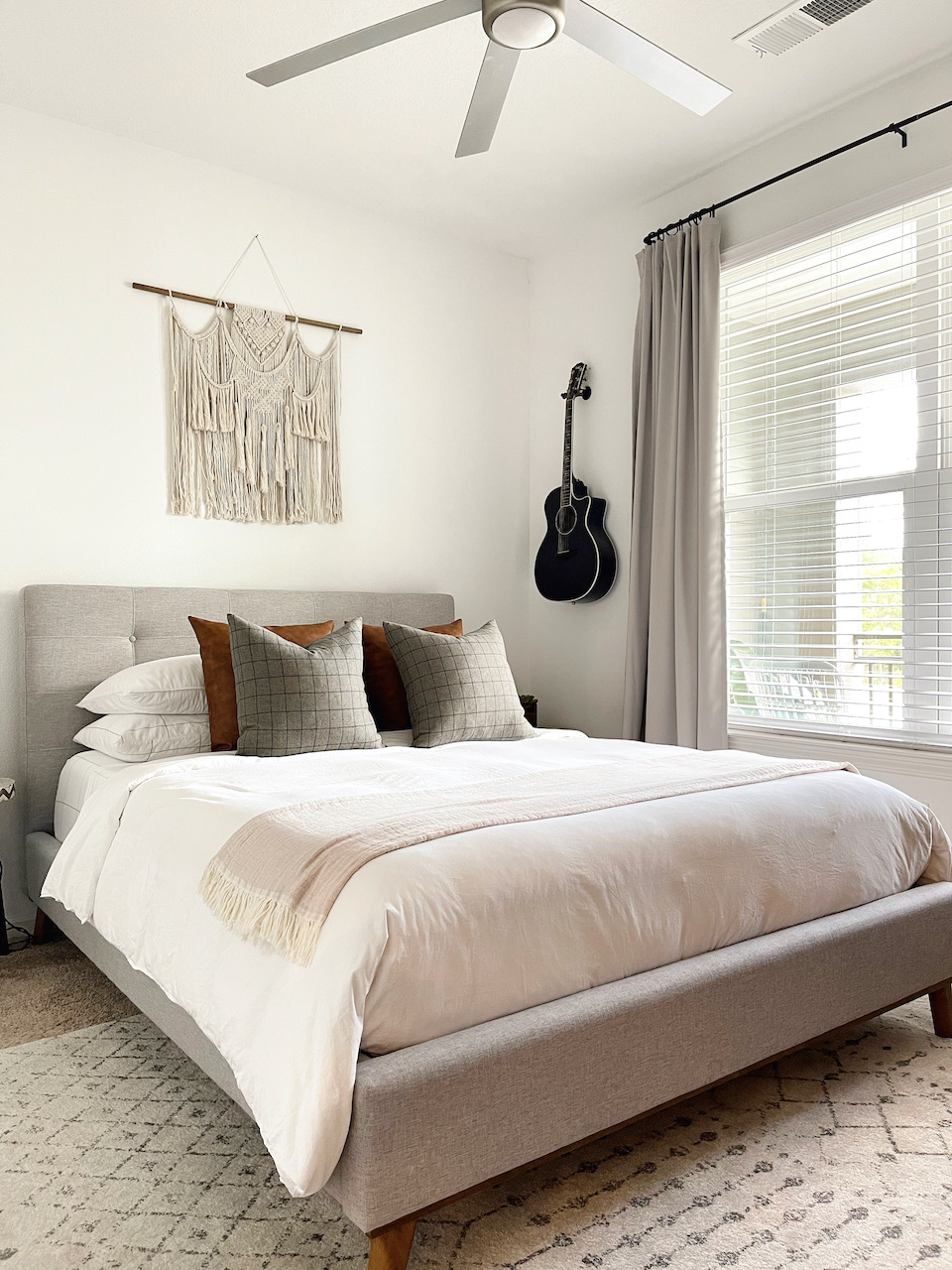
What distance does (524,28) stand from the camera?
1903 mm

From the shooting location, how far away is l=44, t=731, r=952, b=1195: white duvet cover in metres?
1.36

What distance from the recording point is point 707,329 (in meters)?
3.36

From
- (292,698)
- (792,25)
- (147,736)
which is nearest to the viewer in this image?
(792,25)

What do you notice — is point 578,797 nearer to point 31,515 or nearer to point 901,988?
point 901,988

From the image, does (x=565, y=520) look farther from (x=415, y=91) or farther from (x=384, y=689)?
(x=415, y=91)

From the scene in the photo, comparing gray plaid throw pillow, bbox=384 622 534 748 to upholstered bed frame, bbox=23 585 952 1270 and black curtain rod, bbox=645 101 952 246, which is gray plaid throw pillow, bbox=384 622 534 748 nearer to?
upholstered bed frame, bbox=23 585 952 1270

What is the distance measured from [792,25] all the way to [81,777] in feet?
9.50

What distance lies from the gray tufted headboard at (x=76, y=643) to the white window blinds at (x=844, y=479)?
1884mm

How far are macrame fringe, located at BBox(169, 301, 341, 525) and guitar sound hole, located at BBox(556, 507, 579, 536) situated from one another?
944 mm

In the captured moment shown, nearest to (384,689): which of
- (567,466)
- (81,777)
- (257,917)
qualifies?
(81,777)

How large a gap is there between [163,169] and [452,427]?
4.87 ft

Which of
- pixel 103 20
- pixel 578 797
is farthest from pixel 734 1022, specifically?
pixel 103 20

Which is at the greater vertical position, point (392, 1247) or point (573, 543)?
point (573, 543)

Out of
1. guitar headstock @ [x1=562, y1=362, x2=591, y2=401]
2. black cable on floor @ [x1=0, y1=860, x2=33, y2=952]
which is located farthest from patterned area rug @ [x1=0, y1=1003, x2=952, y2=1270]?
guitar headstock @ [x1=562, y1=362, x2=591, y2=401]
